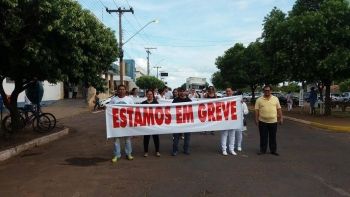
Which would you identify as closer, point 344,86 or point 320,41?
point 320,41

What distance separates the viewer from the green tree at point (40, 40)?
13719 millimetres

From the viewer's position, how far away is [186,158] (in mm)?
12742

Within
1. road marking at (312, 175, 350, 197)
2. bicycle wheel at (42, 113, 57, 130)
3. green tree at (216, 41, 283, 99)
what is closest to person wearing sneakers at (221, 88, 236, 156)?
road marking at (312, 175, 350, 197)

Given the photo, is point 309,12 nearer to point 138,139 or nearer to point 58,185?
point 138,139

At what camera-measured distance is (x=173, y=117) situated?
13.9 metres

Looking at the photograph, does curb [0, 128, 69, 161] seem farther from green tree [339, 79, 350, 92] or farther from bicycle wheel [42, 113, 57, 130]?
green tree [339, 79, 350, 92]

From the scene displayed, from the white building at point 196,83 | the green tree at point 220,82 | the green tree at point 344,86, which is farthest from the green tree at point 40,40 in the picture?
the green tree at point 344,86

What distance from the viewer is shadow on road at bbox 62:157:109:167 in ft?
39.7

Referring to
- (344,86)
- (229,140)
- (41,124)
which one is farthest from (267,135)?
(344,86)

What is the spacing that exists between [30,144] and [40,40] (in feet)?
10.4

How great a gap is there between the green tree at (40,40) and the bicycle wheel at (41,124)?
1.06 m

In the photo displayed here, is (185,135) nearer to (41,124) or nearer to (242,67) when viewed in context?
(41,124)

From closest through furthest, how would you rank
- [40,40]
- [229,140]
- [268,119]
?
1. [268,119]
2. [229,140]
3. [40,40]

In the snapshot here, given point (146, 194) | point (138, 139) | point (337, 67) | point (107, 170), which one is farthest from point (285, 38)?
point (146, 194)
